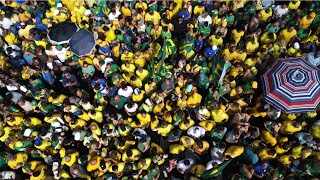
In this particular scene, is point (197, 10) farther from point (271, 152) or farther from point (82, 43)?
point (271, 152)

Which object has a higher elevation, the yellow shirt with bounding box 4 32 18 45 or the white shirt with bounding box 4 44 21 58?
the yellow shirt with bounding box 4 32 18 45

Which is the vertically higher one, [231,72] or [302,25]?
[302,25]

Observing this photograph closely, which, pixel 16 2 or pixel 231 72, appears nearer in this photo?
pixel 231 72

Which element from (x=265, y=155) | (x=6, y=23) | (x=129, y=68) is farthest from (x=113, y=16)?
(x=265, y=155)

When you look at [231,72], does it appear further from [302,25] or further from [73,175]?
[73,175]

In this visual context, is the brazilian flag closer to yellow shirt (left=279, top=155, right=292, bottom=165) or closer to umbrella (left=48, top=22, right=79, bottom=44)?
yellow shirt (left=279, top=155, right=292, bottom=165)

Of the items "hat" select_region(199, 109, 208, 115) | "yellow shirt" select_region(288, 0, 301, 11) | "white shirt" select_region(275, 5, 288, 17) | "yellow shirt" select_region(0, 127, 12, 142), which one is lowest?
"yellow shirt" select_region(0, 127, 12, 142)

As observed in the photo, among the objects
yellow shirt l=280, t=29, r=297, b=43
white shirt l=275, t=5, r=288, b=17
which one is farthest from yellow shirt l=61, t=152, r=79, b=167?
white shirt l=275, t=5, r=288, b=17

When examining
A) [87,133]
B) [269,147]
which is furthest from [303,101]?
[87,133]
